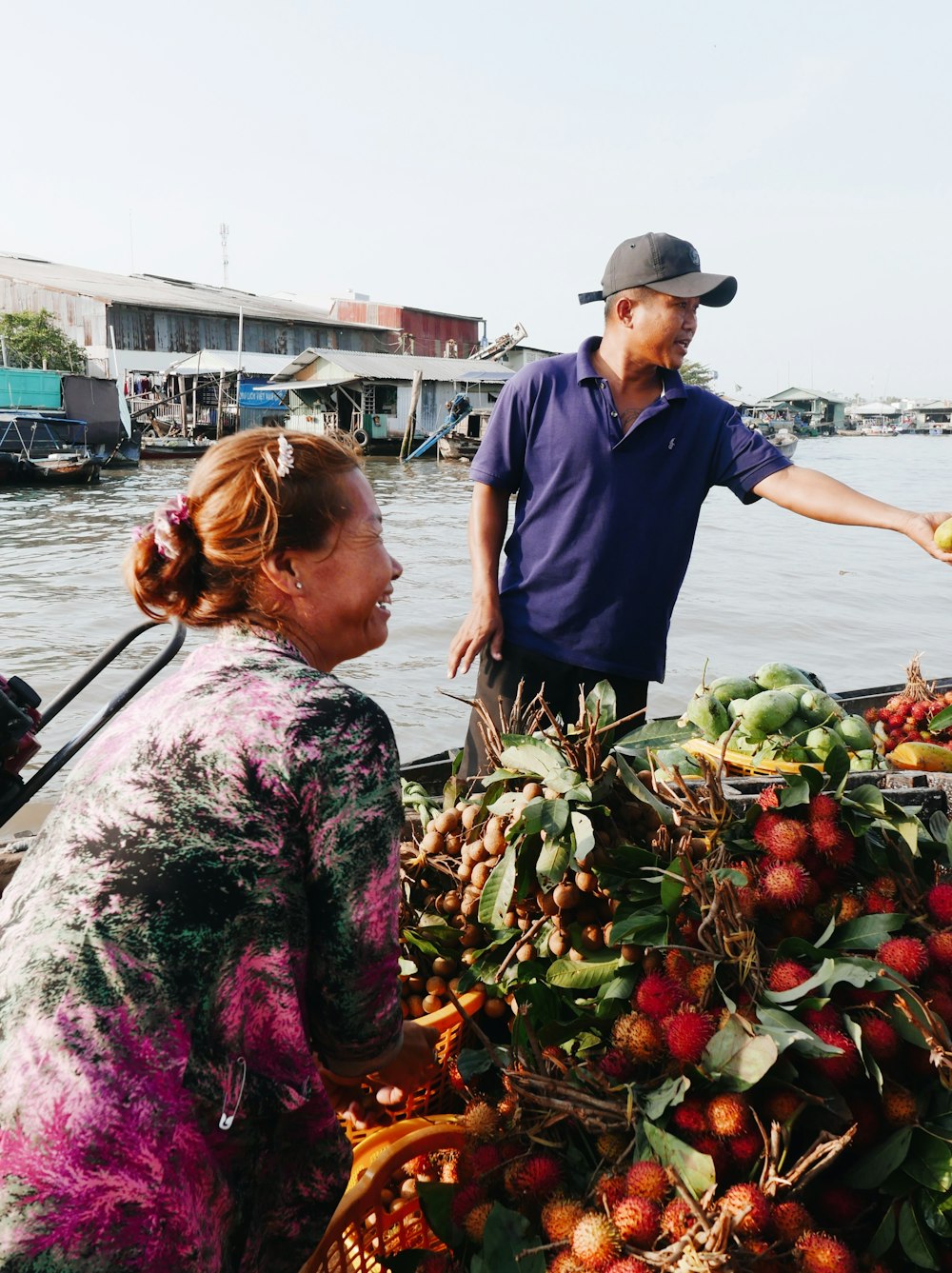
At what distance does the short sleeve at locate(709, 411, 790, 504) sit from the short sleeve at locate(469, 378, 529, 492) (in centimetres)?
51

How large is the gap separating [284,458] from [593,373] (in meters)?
1.58

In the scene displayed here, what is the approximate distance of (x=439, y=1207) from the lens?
125 centimetres

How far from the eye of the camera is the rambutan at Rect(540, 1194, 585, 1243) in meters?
1.14

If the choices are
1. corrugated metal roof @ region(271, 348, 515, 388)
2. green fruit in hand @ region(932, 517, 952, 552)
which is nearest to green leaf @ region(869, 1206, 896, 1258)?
green fruit in hand @ region(932, 517, 952, 552)

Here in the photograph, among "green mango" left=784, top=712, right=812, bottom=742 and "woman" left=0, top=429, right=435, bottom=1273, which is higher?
"woman" left=0, top=429, right=435, bottom=1273

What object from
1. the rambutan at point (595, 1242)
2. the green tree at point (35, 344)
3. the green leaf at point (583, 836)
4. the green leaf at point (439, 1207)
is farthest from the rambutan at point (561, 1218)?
the green tree at point (35, 344)

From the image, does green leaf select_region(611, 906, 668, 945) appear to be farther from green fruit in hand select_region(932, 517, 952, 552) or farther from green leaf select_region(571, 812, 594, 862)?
green fruit in hand select_region(932, 517, 952, 552)

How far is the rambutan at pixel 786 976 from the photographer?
4.25 feet

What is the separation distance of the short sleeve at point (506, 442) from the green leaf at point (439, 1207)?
1.74 metres

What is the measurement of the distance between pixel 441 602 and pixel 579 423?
685 cm

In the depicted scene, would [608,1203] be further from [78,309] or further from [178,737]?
[78,309]

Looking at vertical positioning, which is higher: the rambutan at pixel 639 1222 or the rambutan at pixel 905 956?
the rambutan at pixel 905 956

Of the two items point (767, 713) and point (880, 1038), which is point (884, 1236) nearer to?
point (880, 1038)

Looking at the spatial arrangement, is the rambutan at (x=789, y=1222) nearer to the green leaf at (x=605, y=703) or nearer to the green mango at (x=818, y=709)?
the green leaf at (x=605, y=703)
